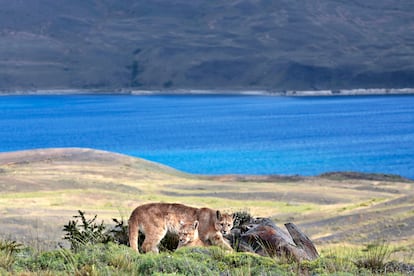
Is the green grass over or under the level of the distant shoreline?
under

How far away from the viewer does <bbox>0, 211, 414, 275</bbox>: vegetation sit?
5.96 m

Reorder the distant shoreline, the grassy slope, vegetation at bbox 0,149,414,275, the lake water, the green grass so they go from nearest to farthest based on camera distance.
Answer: the green grass → vegetation at bbox 0,149,414,275 → the grassy slope → the lake water → the distant shoreline

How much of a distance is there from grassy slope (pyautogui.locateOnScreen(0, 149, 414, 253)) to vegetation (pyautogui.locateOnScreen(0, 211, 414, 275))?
799 centimetres

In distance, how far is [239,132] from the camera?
89.1m

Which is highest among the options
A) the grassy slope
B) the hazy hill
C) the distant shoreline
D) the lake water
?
the hazy hill

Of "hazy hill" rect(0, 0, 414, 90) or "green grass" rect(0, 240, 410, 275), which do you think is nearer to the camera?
"green grass" rect(0, 240, 410, 275)

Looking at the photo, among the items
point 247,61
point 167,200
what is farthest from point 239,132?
point 247,61

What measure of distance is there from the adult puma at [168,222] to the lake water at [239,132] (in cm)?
4917

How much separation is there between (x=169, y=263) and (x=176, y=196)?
83.6 ft

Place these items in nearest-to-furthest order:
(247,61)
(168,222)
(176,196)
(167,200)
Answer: (168,222) → (167,200) → (176,196) → (247,61)

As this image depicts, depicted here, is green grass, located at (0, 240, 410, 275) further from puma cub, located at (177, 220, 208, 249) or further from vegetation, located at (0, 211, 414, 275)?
puma cub, located at (177, 220, 208, 249)

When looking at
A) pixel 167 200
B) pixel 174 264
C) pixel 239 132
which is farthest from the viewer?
pixel 239 132

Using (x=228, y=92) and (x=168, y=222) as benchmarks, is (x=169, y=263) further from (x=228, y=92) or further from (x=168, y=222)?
(x=228, y=92)

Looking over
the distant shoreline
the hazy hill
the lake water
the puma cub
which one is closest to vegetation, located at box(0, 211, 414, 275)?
the puma cub
